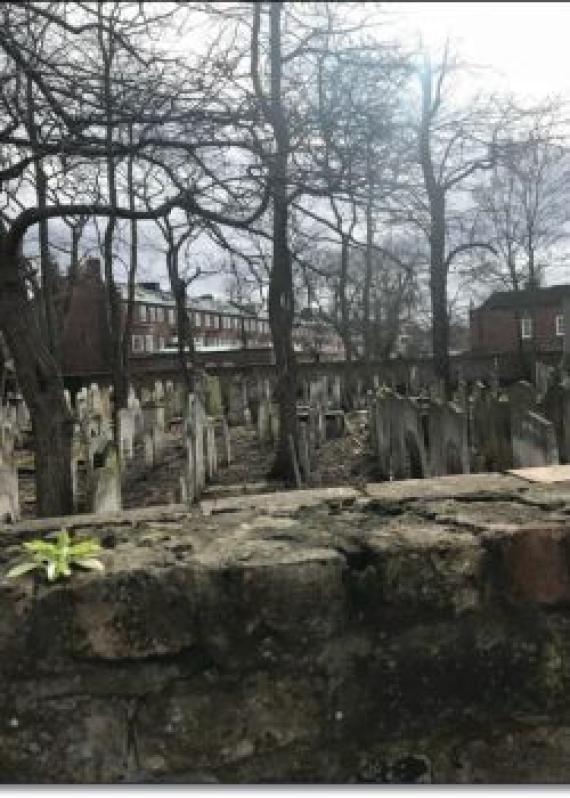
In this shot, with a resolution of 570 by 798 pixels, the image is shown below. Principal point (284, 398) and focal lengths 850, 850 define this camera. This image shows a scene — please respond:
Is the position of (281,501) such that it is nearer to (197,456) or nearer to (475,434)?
(197,456)

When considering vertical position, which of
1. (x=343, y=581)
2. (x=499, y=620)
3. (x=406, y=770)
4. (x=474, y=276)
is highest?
(x=474, y=276)

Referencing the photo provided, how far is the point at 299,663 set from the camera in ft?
7.32

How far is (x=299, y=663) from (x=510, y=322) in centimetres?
5688

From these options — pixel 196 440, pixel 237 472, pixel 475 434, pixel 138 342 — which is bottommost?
pixel 237 472

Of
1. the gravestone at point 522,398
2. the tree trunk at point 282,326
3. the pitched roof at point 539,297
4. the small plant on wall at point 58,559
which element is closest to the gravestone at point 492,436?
the gravestone at point 522,398

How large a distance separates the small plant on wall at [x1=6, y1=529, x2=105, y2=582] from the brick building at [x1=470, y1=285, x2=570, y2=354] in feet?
167

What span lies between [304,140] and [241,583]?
180 inches

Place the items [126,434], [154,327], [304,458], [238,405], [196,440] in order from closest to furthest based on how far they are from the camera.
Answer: [196,440] < [304,458] < [126,434] < [238,405] < [154,327]

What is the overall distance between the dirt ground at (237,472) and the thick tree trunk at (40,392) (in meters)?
2.63

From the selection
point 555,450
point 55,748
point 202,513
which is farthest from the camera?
point 555,450

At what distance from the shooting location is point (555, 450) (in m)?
6.89

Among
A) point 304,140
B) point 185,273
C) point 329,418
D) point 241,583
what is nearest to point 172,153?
point 304,140

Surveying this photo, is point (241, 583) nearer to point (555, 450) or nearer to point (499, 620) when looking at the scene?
point (499, 620)

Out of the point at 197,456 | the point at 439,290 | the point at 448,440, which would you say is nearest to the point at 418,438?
the point at 448,440
